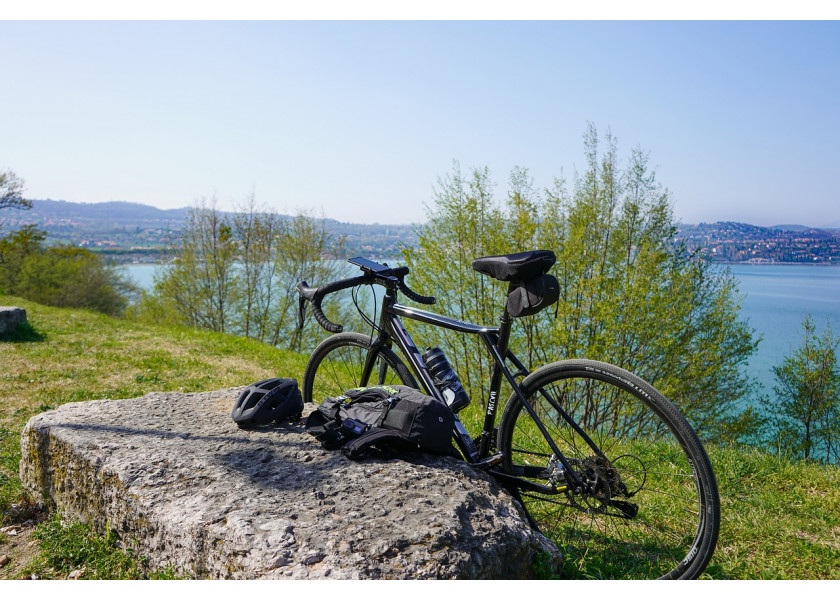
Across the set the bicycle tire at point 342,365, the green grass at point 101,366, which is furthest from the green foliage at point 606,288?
the bicycle tire at point 342,365

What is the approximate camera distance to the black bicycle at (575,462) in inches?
93.7

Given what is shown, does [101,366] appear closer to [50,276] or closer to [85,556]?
[85,556]

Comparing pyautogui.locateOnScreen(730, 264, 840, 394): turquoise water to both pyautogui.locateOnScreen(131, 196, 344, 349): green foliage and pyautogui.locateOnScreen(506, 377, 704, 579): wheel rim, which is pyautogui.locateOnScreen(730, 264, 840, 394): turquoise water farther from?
pyautogui.locateOnScreen(506, 377, 704, 579): wheel rim

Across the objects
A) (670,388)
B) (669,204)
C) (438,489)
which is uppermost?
(669,204)

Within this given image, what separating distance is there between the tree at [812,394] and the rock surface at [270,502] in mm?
20725

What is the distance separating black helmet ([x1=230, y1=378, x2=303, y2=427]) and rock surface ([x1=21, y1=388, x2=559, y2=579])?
8cm

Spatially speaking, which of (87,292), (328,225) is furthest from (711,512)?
(87,292)

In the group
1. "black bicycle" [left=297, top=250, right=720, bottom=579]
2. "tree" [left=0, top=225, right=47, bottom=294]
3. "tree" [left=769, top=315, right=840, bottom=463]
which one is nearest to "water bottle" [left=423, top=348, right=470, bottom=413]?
"black bicycle" [left=297, top=250, right=720, bottom=579]

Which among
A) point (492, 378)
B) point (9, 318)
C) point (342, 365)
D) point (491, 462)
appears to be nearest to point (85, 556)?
point (342, 365)

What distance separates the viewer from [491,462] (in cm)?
283

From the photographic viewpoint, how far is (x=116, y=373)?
7570 millimetres

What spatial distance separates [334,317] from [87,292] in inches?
642

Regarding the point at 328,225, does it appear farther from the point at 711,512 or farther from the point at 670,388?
the point at 711,512

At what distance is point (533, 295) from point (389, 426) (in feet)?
3.08
